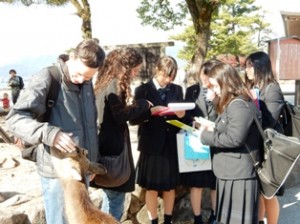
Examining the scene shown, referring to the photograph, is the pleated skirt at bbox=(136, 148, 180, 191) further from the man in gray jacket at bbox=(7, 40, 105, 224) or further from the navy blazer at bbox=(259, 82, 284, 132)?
the man in gray jacket at bbox=(7, 40, 105, 224)

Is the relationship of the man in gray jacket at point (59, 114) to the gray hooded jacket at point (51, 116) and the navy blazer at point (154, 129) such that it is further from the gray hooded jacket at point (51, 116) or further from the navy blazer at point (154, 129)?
the navy blazer at point (154, 129)

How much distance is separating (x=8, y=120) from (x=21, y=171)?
313cm

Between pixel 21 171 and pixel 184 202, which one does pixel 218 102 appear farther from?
pixel 21 171

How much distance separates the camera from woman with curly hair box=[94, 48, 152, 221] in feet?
8.13

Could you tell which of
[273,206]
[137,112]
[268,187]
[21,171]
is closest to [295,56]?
[273,206]

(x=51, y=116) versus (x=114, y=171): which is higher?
(x=51, y=116)

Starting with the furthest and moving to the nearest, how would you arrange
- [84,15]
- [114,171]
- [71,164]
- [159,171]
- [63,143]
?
[84,15] → [159,171] → [114,171] → [63,143] → [71,164]

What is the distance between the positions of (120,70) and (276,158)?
1225mm

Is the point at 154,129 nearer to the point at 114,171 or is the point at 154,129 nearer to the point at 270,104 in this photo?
the point at 114,171

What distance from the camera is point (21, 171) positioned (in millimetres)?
4734

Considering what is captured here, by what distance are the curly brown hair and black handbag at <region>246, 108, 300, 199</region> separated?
913 mm

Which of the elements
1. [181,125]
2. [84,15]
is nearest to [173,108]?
[181,125]

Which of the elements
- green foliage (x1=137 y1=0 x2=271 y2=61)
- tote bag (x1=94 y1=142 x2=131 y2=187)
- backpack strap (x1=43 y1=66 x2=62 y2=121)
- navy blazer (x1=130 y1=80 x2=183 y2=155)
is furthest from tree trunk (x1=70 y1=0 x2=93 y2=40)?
green foliage (x1=137 y1=0 x2=271 y2=61)

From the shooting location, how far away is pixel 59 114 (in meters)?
1.97
